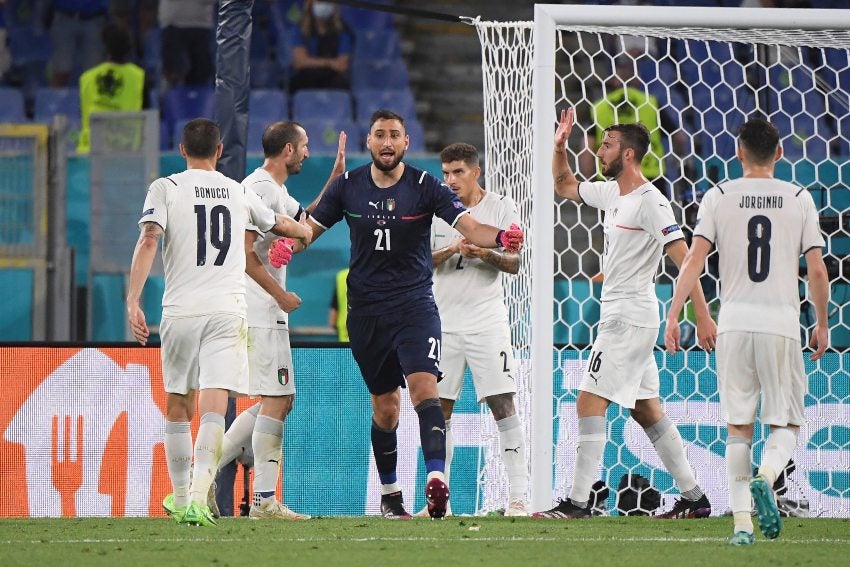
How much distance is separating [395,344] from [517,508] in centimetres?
126

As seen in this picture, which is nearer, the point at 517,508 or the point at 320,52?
the point at 517,508

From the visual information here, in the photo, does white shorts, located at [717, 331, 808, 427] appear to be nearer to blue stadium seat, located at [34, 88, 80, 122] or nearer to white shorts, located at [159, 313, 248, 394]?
white shorts, located at [159, 313, 248, 394]

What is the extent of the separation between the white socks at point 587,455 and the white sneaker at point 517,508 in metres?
0.42

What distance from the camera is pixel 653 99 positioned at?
40.4ft

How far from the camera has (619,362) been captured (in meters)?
6.98

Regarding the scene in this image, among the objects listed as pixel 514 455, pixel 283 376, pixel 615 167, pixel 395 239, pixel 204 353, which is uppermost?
pixel 615 167

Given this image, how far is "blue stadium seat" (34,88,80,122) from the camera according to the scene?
13.3 m

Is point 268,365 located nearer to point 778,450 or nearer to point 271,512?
point 271,512

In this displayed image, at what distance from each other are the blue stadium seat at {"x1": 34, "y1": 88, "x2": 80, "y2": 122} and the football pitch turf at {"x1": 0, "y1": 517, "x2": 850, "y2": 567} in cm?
697

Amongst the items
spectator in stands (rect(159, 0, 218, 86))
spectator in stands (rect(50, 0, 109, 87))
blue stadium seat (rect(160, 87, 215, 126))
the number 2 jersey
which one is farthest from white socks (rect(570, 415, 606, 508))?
spectator in stands (rect(50, 0, 109, 87))

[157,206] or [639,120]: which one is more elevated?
[639,120]

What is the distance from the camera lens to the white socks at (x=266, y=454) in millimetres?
7180

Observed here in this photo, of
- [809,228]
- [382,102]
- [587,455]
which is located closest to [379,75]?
[382,102]

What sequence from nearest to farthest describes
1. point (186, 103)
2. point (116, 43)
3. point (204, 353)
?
point (204, 353) → point (186, 103) → point (116, 43)
